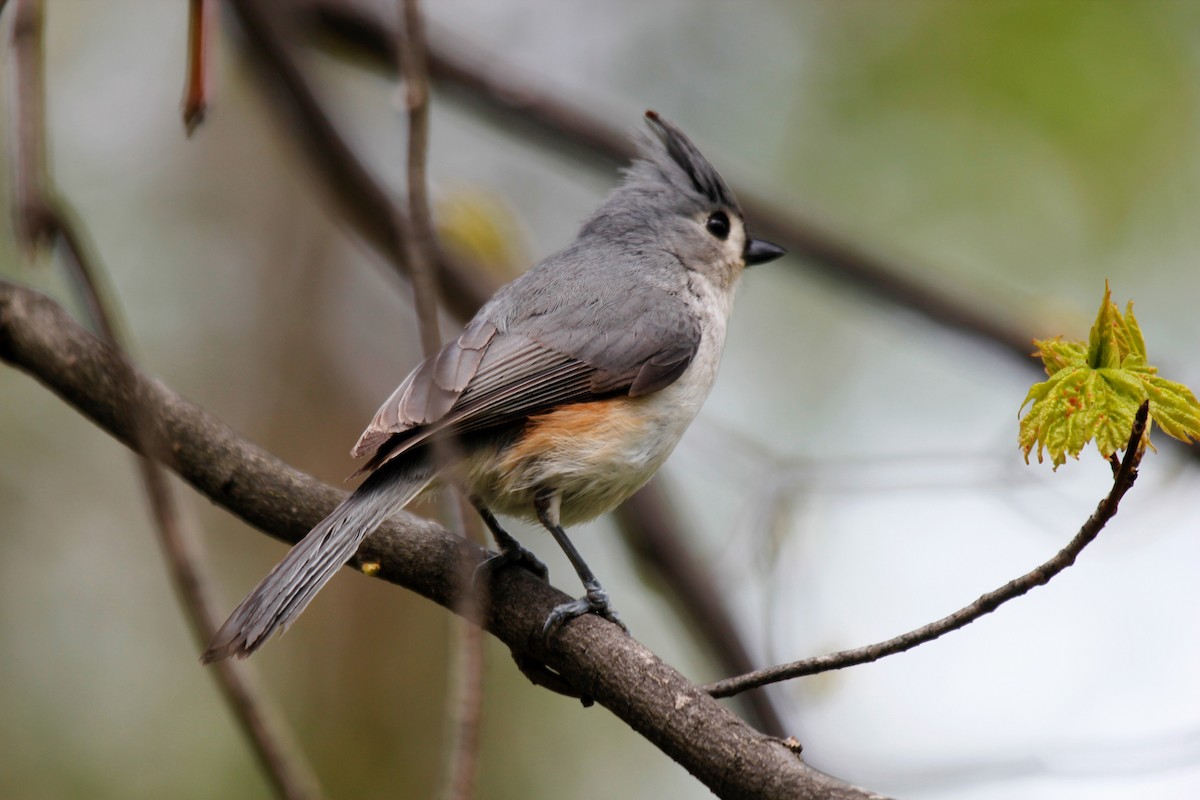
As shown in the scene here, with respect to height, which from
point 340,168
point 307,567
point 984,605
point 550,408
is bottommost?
point 307,567

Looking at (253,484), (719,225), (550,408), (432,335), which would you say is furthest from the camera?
(719,225)

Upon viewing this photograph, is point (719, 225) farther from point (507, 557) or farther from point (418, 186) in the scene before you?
point (418, 186)

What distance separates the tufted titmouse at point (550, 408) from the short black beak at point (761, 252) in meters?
0.27

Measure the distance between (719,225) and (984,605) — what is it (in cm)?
228

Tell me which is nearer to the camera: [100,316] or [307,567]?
[307,567]

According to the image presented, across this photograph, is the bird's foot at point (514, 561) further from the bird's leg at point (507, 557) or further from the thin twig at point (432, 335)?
the thin twig at point (432, 335)

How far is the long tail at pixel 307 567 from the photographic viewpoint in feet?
7.00

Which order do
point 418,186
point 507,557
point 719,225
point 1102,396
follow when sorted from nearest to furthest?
point 1102,396 → point 418,186 → point 507,557 → point 719,225

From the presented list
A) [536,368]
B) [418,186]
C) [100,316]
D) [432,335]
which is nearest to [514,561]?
[536,368]

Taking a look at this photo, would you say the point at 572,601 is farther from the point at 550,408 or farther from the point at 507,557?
the point at 550,408

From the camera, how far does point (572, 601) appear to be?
244 centimetres

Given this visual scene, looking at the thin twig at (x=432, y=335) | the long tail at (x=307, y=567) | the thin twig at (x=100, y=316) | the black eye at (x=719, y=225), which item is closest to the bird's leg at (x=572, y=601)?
the thin twig at (x=432, y=335)

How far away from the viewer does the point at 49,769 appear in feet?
16.8

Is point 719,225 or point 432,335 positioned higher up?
point 719,225
